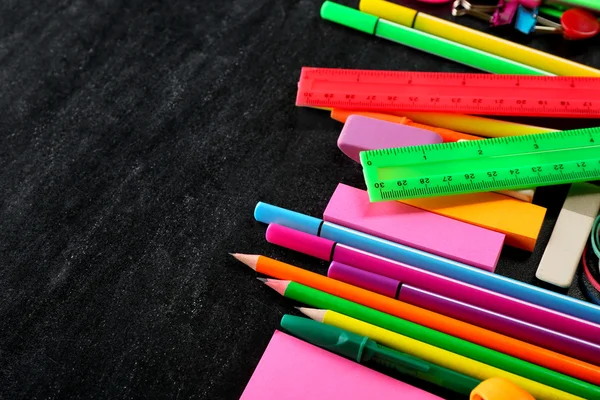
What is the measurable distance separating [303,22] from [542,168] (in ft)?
1.52

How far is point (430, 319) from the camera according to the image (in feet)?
2.34

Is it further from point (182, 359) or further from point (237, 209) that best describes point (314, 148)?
point (182, 359)

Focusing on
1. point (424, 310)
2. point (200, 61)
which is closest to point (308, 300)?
point (424, 310)

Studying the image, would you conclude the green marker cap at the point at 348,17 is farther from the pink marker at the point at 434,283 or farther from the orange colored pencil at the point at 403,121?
the pink marker at the point at 434,283

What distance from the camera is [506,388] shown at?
62cm

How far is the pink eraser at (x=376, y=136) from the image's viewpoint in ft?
2.74

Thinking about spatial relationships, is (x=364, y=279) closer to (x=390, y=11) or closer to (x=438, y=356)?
Answer: (x=438, y=356)

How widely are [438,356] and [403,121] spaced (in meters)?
0.34

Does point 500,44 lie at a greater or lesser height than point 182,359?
greater

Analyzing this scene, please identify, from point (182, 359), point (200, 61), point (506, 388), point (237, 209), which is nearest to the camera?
point (506, 388)

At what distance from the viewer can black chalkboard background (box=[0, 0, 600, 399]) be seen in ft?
2.45

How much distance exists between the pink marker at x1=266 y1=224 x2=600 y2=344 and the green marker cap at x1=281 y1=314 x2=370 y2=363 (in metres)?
0.09

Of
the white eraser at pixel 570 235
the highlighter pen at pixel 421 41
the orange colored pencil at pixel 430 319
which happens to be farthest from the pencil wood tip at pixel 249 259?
the highlighter pen at pixel 421 41

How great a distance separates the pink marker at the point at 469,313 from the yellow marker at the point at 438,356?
0.05 meters
